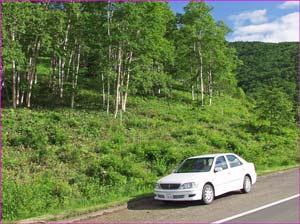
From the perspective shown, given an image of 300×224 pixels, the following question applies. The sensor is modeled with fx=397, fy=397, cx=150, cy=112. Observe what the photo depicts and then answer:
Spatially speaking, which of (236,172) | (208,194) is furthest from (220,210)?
(236,172)

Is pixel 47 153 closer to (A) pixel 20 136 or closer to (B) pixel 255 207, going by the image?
(A) pixel 20 136

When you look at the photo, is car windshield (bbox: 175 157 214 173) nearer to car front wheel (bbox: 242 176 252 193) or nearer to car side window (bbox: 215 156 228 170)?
car side window (bbox: 215 156 228 170)

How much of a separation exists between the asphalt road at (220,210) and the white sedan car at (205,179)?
319 millimetres

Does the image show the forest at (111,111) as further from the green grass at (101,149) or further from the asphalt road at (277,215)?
the asphalt road at (277,215)

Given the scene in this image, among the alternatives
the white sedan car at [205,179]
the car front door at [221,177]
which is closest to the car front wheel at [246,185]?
the white sedan car at [205,179]

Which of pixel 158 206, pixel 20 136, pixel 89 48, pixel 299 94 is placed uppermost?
pixel 89 48

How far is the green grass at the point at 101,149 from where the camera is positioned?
45.7 feet

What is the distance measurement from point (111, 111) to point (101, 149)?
10.5m

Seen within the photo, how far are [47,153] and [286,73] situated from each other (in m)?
52.1

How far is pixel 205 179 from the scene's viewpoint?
12266 mm

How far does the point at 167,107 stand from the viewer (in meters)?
37.6

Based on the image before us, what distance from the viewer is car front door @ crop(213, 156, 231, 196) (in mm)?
12656

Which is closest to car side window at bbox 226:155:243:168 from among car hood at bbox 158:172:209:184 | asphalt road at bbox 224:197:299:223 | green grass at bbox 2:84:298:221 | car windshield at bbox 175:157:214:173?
car windshield at bbox 175:157:214:173

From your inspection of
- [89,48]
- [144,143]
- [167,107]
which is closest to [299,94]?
[167,107]
